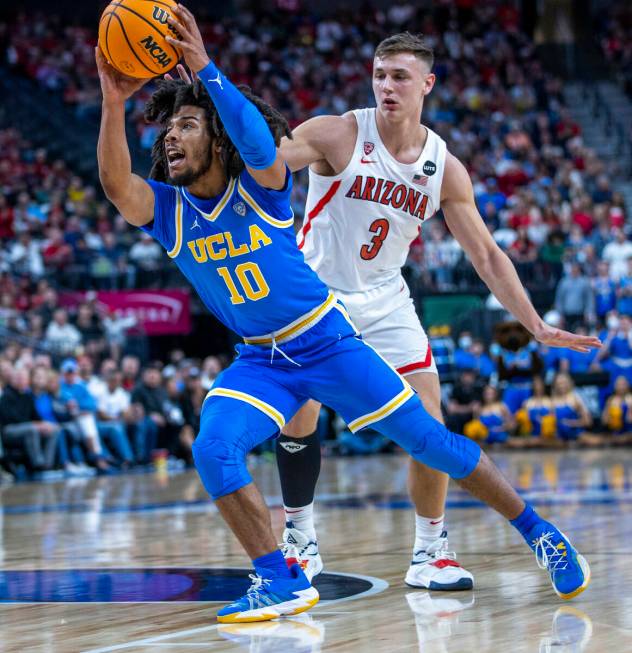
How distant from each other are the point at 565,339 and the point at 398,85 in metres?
1.42

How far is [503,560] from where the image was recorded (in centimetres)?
641

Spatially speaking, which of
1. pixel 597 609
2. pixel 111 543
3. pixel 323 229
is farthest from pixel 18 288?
pixel 597 609

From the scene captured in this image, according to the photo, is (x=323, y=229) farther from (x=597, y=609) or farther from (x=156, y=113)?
(x=597, y=609)

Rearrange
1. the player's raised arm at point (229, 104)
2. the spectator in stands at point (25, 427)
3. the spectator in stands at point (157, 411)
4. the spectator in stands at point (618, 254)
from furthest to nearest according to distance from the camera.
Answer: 1. the spectator in stands at point (618, 254)
2. the spectator in stands at point (157, 411)
3. the spectator in stands at point (25, 427)
4. the player's raised arm at point (229, 104)

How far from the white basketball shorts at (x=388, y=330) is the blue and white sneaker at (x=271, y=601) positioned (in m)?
1.37

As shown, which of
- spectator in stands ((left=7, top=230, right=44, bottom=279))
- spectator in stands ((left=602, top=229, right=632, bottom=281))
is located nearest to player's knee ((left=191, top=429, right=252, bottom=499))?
spectator in stands ((left=7, top=230, right=44, bottom=279))

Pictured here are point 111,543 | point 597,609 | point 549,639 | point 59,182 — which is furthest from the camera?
point 59,182

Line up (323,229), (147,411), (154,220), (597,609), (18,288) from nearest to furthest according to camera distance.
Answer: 1. (597,609)
2. (154,220)
3. (323,229)
4. (147,411)
5. (18,288)

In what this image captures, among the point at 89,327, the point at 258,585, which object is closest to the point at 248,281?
the point at 258,585

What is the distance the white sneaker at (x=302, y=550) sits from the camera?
233 inches

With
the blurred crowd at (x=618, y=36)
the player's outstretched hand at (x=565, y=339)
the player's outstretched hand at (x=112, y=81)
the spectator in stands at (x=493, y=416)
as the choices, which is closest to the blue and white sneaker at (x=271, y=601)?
the player's outstretched hand at (x=565, y=339)

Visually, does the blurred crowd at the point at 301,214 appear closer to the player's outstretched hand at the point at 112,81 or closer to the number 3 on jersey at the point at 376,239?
the number 3 on jersey at the point at 376,239

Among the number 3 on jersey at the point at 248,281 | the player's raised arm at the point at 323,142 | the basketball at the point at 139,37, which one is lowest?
the number 3 on jersey at the point at 248,281

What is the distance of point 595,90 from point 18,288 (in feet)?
45.9
